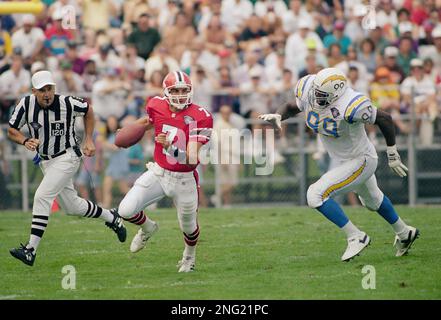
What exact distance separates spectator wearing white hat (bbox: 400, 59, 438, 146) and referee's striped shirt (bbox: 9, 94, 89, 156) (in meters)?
6.50

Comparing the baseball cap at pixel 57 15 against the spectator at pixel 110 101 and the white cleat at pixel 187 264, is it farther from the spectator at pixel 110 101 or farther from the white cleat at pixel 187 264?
the white cleat at pixel 187 264

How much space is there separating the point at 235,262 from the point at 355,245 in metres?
1.13

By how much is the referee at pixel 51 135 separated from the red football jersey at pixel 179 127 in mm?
1171

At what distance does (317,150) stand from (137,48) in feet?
12.4

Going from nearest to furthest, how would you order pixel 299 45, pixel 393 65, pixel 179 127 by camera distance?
pixel 179 127, pixel 393 65, pixel 299 45

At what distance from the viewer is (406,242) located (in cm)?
970

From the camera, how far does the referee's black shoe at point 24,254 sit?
9.37m

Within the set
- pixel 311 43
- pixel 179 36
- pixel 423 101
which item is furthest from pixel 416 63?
pixel 179 36

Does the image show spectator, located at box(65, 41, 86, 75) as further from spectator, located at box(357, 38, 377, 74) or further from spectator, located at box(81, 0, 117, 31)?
spectator, located at box(357, 38, 377, 74)

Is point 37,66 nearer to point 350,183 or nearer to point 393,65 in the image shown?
point 393,65

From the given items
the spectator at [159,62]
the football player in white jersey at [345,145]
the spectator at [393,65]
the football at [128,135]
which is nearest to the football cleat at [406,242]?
the football player in white jersey at [345,145]

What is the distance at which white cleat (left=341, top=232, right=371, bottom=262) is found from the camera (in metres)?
9.31

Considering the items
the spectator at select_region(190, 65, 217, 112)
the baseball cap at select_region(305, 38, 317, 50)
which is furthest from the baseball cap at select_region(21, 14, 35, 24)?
the baseball cap at select_region(305, 38, 317, 50)
